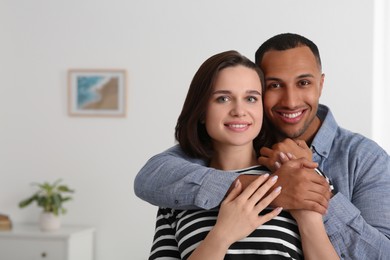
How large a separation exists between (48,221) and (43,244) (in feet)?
0.71

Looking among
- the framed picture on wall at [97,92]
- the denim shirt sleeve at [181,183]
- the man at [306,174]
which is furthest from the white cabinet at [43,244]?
the denim shirt sleeve at [181,183]

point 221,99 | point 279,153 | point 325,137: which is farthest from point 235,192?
point 325,137

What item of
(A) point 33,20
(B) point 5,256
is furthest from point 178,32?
(B) point 5,256

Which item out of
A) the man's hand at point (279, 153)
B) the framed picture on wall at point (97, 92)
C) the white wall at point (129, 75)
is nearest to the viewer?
the man's hand at point (279, 153)

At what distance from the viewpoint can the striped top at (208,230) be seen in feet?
5.34

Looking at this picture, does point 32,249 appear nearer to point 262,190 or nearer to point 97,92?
point 97,92

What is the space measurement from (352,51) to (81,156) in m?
2.19

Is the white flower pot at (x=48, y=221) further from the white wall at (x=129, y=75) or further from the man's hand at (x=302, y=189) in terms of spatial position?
the man's hand at (x=302, y=189)

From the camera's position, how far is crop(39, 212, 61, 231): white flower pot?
502 cm

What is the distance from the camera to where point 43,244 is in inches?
192

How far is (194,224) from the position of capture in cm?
172

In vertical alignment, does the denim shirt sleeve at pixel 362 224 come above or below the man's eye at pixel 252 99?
below

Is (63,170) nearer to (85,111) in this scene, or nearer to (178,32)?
(85,111)

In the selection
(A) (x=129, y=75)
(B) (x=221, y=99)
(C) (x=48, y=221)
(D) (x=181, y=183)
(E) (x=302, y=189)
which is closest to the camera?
(E) (x=302, y=189)
